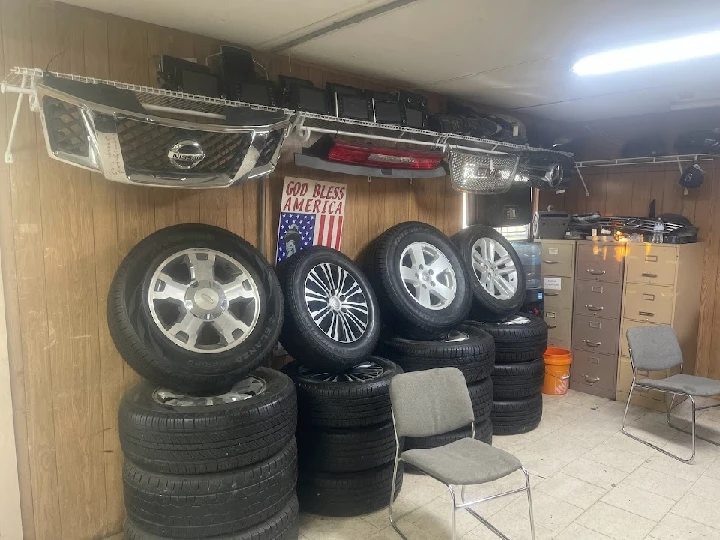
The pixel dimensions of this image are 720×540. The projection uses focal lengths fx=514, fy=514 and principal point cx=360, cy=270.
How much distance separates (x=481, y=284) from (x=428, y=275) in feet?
1.86

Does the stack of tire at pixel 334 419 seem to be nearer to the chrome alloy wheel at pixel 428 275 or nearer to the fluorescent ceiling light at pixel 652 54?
the chrome alloy wheel at pixel 428 275

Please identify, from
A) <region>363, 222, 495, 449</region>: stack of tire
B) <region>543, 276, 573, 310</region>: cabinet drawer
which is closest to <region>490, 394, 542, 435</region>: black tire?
<region>363, 222, 495, 449</region>: stack of tire

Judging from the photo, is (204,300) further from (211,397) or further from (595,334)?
(595,334)

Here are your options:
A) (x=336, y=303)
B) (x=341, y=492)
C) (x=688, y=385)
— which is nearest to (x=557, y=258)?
(x=688, y=385)

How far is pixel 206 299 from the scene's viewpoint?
264 centimetres

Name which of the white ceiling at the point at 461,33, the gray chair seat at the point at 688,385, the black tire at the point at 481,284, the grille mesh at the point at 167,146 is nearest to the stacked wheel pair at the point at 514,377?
the black tire at the point at 481,284

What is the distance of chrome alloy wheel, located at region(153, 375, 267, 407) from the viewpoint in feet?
8.30

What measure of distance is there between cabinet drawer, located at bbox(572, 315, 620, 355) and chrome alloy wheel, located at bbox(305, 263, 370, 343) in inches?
103

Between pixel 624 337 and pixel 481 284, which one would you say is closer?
pixel 481 284

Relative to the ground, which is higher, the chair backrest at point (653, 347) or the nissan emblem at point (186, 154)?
the nissan emblem at point (186, 154)

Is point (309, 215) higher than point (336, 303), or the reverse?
point (309, 215)

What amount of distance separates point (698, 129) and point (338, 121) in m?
3.56

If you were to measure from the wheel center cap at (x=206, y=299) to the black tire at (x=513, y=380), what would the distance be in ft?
7.54

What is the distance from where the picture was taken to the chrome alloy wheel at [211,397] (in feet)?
8.30
